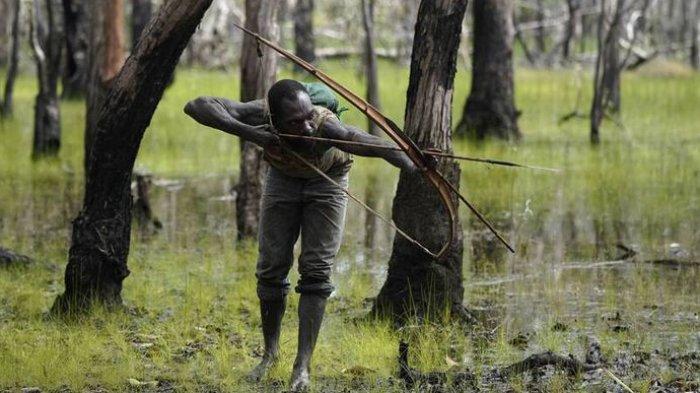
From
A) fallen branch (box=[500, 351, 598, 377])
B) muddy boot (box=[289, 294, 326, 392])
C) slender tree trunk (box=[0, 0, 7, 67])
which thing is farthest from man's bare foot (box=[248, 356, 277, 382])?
slender tree trunk (box=[0, 0, 7, 67])

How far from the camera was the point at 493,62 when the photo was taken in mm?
20109

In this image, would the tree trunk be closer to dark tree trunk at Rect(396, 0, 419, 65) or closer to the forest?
the forest

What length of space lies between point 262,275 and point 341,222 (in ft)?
1.81

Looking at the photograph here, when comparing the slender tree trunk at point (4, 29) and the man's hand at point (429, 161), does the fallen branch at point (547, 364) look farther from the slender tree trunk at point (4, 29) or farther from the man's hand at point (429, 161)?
the slender tree trunk at point (4, 29)

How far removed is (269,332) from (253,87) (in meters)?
4.96

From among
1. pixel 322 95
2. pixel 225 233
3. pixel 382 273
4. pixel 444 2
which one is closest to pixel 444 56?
pixel 444 2

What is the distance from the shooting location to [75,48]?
1068 inches

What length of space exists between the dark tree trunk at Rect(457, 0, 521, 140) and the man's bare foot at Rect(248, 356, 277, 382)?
12278 millimetres

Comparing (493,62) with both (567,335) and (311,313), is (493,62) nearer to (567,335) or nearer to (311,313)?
(567,335)

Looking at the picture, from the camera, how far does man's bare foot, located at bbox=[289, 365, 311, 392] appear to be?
293 inches

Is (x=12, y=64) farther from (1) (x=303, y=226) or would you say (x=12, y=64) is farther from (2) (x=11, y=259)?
(1) (x=303, y=226)

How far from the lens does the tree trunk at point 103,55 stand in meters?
13.9

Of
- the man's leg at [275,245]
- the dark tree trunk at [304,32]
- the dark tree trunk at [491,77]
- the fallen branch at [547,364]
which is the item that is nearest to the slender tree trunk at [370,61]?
the dark tree trunk at [491,77]

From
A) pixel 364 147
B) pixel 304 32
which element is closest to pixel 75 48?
pixel 304 32
